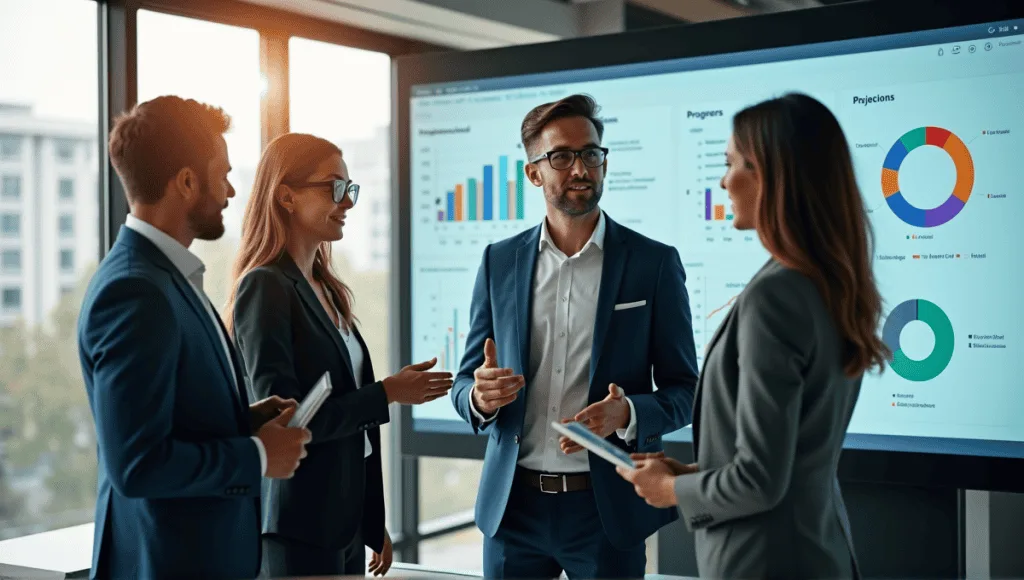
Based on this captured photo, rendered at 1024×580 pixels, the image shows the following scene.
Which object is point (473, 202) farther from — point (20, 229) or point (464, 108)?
point (20, 229)

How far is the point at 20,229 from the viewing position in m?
3.39

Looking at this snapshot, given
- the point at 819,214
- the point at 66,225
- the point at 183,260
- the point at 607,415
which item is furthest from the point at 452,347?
the point at 819,214

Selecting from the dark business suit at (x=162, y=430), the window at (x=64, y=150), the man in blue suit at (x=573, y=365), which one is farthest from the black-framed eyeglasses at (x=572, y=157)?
the window at (x=64, y=150)

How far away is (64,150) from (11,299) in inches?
22.7

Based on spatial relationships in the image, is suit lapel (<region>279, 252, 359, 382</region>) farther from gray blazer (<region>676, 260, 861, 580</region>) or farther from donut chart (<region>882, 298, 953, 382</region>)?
donut chart (<region>882, 298, 953, 382</region>)

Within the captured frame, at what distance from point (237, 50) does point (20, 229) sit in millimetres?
1307

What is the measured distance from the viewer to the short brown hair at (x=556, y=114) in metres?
2.75

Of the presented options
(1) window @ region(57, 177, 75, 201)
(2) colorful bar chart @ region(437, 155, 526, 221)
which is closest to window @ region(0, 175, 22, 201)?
(1) window @ region(57, 177, 75, 201)

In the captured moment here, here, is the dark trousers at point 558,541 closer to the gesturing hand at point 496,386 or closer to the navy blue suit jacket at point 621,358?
the navy blue suit jacket at point 621,358

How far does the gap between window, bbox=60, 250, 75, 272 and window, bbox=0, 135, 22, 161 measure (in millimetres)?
388

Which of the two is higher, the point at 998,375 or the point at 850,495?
the point at 998,375

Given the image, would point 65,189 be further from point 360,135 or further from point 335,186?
point 360,135

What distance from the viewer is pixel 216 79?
4.12 m

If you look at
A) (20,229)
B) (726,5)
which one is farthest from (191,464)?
(726,5)
